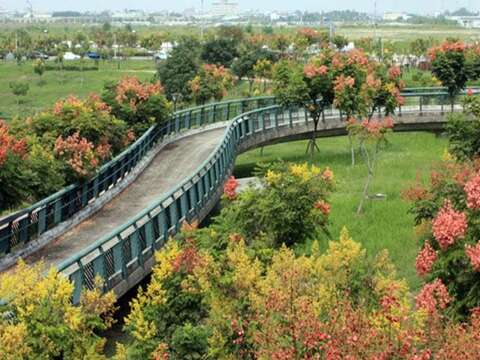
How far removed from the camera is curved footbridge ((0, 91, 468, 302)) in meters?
15.5

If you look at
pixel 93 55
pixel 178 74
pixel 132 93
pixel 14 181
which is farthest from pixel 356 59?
pixel 93 55

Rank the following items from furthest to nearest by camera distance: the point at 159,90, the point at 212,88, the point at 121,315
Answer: the point at 212,88
the point at 159,90
the point at 121,315

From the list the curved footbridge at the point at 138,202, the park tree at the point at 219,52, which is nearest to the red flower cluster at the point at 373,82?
the curved footbridge at the point at 138,202

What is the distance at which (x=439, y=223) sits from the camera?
1216cm

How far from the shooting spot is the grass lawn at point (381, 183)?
21250mm

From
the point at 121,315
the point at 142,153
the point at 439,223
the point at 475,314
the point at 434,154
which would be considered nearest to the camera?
the point at 475,314

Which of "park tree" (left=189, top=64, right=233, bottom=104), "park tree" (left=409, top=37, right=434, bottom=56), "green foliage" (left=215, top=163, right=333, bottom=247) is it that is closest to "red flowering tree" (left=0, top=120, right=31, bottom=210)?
"green foliage" (left=215, top=163, right=333, bottom=247)

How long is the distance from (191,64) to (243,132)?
74.9ft

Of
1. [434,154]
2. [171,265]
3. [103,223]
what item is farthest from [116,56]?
[171,265]

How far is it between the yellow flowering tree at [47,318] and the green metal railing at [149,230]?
2.21m

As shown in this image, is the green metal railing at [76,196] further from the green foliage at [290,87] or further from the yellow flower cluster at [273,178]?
the yellow flower cluster at [273,178]

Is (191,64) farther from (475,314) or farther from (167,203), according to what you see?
(475,314)

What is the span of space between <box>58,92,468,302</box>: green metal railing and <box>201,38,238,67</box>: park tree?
46059mm

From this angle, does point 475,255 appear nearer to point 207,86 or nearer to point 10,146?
point 10,146
